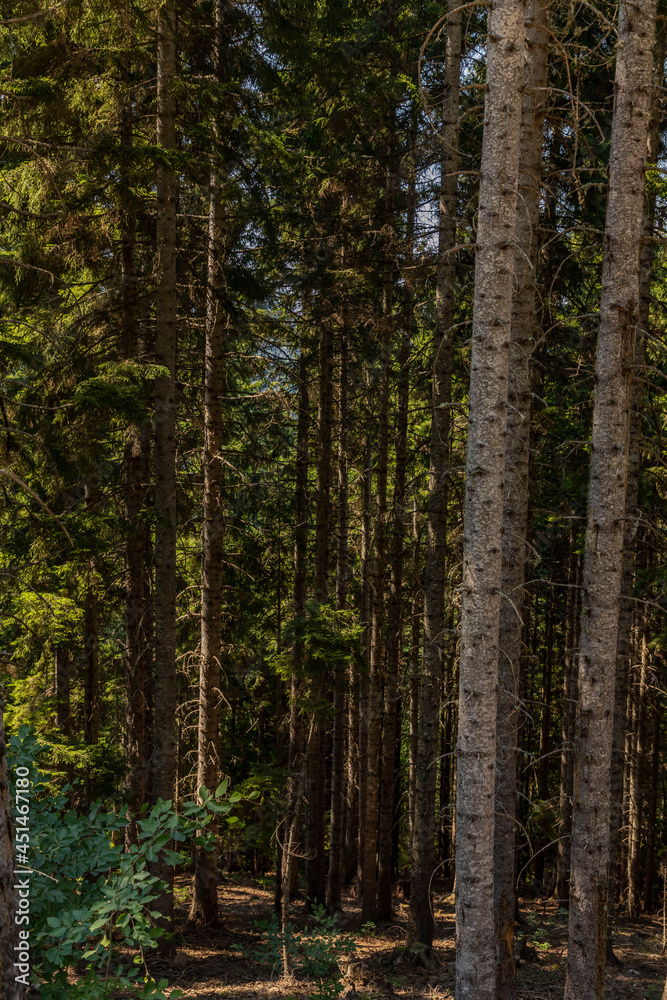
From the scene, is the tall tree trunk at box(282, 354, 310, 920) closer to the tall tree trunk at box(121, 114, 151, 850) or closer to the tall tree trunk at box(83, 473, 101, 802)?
the tall tree trunk at box(121, 114, 151, 850)

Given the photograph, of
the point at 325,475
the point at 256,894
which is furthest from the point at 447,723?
the point at 325,475

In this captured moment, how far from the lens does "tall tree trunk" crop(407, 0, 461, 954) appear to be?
9750 millimetres

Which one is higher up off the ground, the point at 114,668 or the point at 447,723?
the point at 114,668

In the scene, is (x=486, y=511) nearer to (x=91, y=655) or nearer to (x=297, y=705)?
(x=297, y=705)

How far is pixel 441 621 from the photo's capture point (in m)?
10.2

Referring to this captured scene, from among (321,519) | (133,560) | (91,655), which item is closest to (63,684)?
(91,655)

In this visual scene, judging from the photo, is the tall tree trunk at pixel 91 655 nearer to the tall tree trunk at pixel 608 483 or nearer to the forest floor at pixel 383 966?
the forest floor at pixel 383 966

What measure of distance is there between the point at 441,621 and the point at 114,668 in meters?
7.22

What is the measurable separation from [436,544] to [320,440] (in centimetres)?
453

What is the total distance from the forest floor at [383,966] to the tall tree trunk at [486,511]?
1385 millimetres

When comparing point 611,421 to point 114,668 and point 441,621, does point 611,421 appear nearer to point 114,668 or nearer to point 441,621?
point 441,621

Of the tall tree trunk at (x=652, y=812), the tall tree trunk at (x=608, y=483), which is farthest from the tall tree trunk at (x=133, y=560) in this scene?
the tall tree trunk at (x=652, y=812)

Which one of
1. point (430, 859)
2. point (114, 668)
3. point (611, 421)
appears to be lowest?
point (430, 859)

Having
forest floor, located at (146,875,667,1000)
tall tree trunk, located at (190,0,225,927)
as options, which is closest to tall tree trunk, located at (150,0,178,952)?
forest floor, located at (146,875,667,1000)
